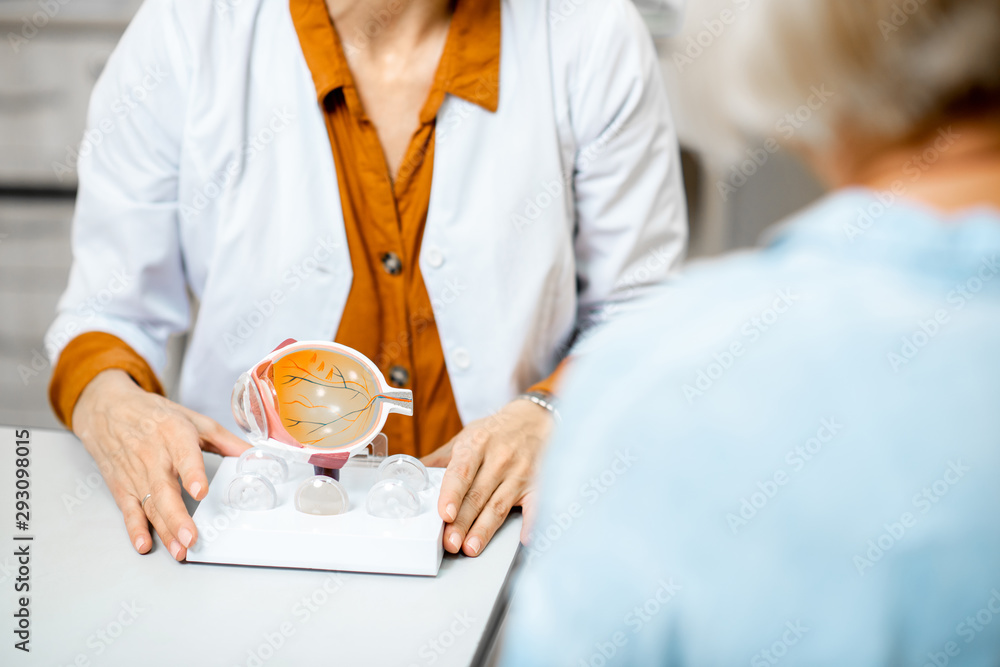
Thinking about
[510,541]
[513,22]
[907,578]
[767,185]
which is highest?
[513,22]

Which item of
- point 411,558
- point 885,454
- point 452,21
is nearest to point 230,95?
point 452,21

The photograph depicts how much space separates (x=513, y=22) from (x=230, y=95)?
34 centimetres

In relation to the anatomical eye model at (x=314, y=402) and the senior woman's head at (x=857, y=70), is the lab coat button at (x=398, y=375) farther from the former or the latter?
the senior woman's head at (x=857, y=70)

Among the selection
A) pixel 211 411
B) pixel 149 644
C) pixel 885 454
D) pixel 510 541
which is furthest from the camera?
pixel 211 411

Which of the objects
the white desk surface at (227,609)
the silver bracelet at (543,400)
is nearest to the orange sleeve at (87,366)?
the white desk surface at (227,609)

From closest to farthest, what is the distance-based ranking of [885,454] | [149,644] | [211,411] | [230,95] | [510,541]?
[885,454]
[149,644]
[510,541]
[230,95]
[211,411]

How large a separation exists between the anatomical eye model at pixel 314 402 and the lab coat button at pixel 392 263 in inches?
10.8

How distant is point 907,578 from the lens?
1.23ft

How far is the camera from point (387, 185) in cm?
97

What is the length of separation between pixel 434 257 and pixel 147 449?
14.4 inches

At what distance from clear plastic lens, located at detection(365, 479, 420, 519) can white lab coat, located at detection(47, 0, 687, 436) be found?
328mm

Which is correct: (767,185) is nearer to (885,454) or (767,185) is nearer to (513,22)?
(513,22)

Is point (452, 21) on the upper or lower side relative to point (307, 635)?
upper

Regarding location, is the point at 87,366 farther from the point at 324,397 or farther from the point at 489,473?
the point at 489,473
